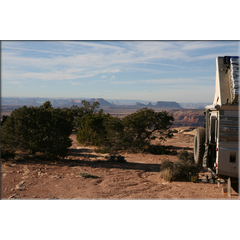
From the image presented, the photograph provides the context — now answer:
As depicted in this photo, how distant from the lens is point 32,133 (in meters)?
11.6

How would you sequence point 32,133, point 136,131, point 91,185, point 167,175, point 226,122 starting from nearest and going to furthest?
point 226,122
point 91,185
point 167,175
point 32,133
point 136,131

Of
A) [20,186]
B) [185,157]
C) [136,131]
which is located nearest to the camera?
[20,186]

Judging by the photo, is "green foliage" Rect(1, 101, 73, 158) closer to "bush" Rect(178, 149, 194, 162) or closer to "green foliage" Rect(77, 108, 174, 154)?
"green foliage" Rect(77, 108, 174, 154)

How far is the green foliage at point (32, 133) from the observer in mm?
11219

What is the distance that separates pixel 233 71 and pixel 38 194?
6594 mm

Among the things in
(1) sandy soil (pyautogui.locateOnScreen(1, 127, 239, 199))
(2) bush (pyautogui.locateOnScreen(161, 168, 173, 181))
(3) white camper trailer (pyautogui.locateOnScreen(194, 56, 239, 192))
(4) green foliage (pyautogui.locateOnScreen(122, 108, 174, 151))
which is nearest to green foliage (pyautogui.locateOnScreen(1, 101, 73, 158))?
(1) sandy soil (pyautogui.locateOnScreen(1, 127, 239, 199))

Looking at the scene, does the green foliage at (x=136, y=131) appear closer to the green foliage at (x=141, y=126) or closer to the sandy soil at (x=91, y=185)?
the green foliage at (x=141, y=126)

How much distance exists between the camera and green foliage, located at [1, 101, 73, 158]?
11.2m

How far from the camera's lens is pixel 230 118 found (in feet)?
17.1

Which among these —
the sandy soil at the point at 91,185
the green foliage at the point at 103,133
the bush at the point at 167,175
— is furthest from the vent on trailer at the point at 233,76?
the green foliage at the point at 103,133

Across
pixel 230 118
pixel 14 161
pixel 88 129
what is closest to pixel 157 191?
pixel 230 118

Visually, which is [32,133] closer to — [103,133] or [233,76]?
[103,133]

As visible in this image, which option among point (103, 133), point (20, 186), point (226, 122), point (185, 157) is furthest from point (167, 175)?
point (103, 133)

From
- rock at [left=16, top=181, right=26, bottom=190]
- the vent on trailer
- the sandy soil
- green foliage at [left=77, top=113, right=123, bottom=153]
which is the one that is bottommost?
the sandy soil
